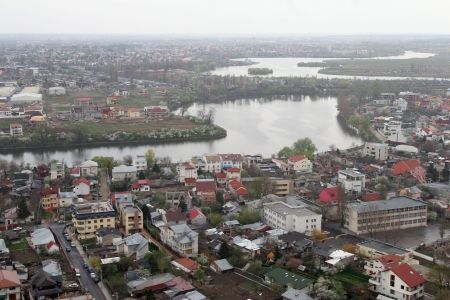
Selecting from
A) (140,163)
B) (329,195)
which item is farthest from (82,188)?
(329,195)

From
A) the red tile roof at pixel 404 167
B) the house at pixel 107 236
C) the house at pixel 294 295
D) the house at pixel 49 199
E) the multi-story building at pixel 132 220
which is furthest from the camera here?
the red tile roof at pixel 404 167

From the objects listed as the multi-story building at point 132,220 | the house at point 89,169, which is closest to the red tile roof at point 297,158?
the house at point 89,169

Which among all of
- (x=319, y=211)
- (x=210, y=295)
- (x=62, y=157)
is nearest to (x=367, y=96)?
(x=62, y=157)

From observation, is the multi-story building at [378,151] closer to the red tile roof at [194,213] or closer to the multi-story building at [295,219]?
the multi-story building at [295,219]

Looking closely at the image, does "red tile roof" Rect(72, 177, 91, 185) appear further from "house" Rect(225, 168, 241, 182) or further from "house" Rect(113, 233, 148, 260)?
"house" Rect(113, 233, 148, 260)

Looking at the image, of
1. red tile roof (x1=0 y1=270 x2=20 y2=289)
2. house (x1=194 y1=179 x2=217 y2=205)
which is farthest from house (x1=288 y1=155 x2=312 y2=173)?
red tile roof (x1=0 y1=270 x2=20 y2=289)
